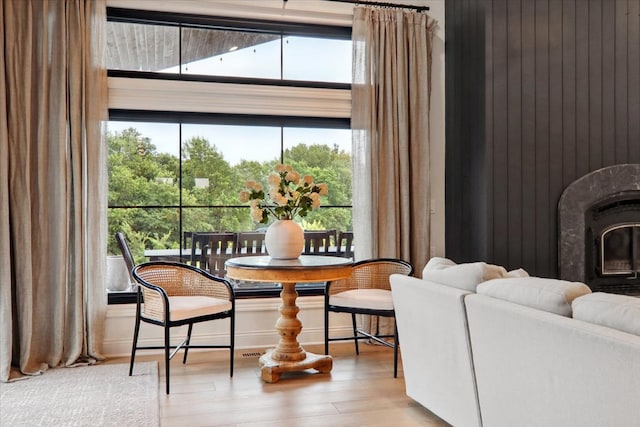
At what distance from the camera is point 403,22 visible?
4.77 m

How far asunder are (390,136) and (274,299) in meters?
1.67

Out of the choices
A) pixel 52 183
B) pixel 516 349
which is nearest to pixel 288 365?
pixel 516 349

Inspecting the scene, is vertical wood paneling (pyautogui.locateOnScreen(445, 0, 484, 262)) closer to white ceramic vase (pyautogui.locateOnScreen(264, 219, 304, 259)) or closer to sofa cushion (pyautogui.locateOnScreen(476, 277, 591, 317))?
white ceramic vase (pyautogui.locateOnScreen(264, 219, 304, 259))

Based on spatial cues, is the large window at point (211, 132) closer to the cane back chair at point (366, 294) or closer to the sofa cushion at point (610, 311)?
the cane back chair at point (366, 294)

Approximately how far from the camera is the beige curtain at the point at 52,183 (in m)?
3.89

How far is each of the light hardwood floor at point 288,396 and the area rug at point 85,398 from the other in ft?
0.39

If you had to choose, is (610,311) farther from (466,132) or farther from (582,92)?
(582,92)

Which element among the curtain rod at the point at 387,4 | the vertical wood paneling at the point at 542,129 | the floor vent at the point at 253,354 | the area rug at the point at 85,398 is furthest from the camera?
the curtain rod at the point at 387,4

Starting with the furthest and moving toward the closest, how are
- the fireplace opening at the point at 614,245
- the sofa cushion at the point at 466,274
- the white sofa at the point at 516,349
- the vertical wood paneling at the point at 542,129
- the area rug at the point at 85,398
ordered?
the fireplace opening at the point at 614,245, the vertical wood paneling at the point at 542,129, the area rug at the point at 85,398, the sofa cushion at the point at 466,274, the white sofa at the point at 516,349

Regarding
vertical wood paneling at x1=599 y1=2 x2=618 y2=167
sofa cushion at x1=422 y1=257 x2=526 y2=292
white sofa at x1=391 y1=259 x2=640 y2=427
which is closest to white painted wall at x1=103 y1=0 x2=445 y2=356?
vertical wood paneling at x1=599 y1=2 x2=618 y2=167

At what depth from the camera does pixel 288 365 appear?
3.72 metres

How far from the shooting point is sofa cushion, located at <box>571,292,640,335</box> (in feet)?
5.70

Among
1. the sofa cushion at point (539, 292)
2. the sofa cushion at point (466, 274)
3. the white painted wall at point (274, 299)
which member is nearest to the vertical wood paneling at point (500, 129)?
the white painted wall at point (274, 299)

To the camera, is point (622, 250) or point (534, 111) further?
point (622, 250)
